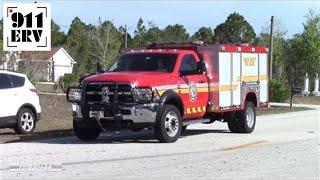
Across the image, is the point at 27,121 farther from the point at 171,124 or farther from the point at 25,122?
the point at 171,124

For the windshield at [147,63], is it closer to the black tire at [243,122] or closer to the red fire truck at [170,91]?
the red fire truck at [170,91]

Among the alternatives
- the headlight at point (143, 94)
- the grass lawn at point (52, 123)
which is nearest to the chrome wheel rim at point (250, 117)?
the headlight at point (143, 94)

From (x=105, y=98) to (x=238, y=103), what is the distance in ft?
14.5

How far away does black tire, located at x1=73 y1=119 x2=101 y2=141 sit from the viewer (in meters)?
14.3

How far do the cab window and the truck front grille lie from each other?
1.76m

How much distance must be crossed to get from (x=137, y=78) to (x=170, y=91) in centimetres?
88

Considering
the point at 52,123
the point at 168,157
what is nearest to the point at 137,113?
the point at 168,157

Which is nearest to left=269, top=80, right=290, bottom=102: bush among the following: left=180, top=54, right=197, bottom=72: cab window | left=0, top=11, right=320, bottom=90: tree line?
left=0, top=11, right=320, bottom=90: tree line

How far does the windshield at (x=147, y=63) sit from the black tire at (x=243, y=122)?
3.17 meters

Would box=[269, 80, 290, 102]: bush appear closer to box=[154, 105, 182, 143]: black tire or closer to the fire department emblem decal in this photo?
the fire department emblem decal

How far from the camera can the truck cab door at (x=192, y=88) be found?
14938mm

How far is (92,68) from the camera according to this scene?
58.7m

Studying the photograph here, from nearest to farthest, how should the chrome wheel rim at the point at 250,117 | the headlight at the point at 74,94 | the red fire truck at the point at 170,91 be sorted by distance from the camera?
the red fire truck at the point at 170,91 → the headlight at the point at 74,94 → the chrome wheel rim at the point at 250,117

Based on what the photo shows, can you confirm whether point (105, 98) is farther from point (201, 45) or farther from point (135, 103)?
point (201, 45)
